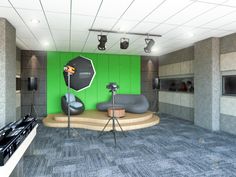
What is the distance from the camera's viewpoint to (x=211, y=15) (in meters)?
3.51

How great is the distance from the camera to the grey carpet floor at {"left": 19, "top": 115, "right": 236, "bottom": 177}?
2.71 metres

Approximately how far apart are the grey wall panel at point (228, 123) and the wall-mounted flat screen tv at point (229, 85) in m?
0.66

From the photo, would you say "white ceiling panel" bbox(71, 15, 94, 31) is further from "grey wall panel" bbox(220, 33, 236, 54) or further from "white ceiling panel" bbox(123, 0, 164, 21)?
"grey wall panel" bbox(220, 33, 236, 54)

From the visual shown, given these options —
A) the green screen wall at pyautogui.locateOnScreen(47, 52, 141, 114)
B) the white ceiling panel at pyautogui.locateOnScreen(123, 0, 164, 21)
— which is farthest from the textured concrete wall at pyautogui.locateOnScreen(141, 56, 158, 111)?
the white ceiling panel at pyautogui.locateOnScreen(123, 0, 164, 21)

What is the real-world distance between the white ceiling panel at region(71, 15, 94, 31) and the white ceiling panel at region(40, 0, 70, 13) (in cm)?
34

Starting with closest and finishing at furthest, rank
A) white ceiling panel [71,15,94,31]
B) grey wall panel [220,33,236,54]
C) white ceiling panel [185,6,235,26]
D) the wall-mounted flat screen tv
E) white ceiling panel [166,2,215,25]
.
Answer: white ceiling panel [166,2,215,25] < white ceiling panel [185,6,235,26] < white ceiling panel [71,15,94,31] < grey wall panel [220,33,236,54] < the wall-mounted flat screen tv

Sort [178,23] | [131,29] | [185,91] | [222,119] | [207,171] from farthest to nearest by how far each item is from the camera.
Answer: [185,91] → [222,119] → [131,29] → [178,23] → [207,171]

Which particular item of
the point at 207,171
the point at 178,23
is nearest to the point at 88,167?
the point at 207,171

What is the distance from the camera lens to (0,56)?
3.58m

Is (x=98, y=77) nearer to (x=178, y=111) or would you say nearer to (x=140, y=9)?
(x=178, y=111)

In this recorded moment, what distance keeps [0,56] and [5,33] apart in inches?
19.0

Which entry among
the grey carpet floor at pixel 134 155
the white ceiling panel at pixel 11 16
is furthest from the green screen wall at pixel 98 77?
the white ceiling panel at pixel 11 16

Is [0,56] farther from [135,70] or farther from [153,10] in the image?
[135,70]

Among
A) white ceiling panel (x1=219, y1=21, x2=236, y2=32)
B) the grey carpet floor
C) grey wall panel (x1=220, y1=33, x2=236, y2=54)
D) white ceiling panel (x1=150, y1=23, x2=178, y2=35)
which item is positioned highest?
white ceiling panel (x1=150, y1=23, x2=178, y2=35)
